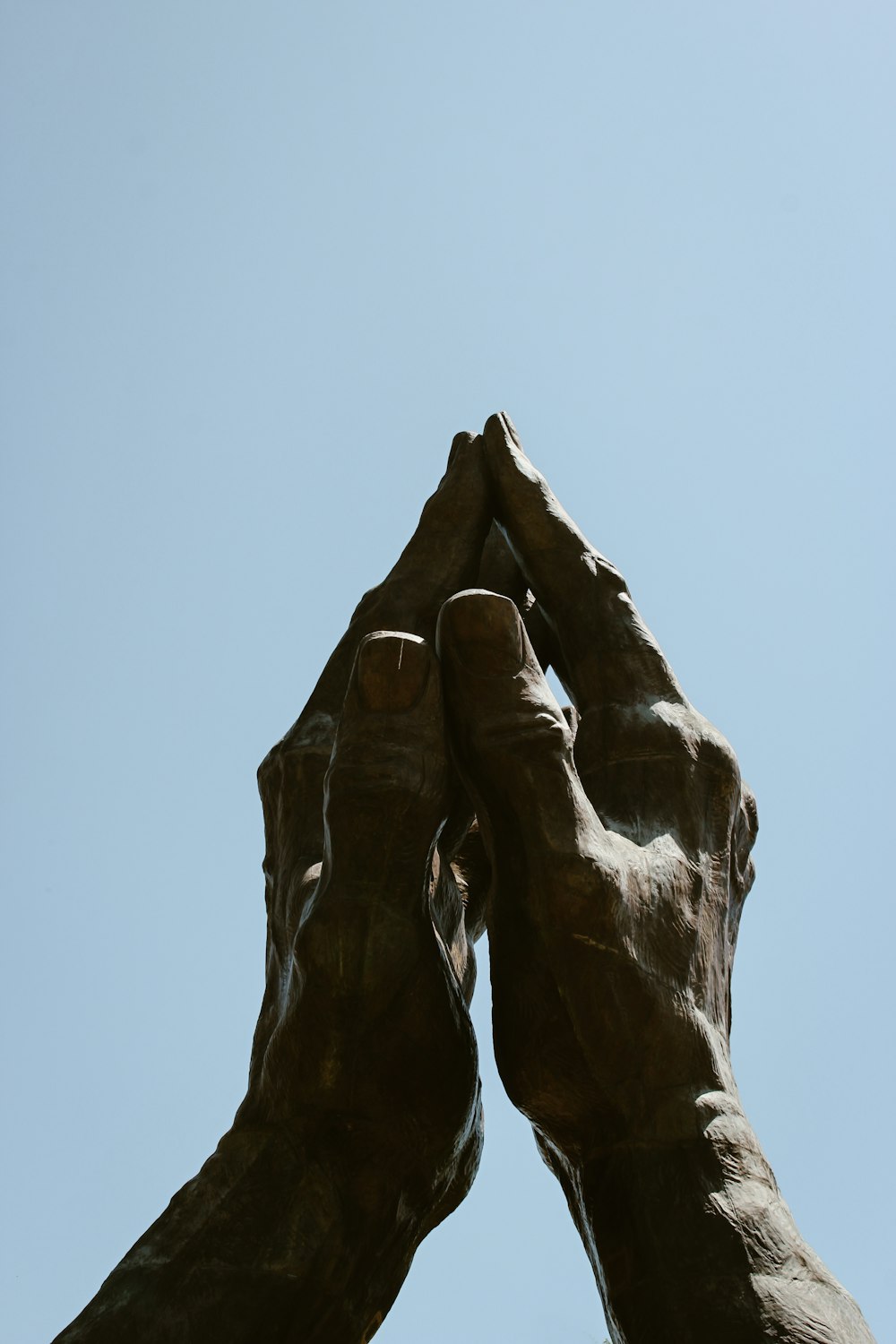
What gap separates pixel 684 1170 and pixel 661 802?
2.82 ft

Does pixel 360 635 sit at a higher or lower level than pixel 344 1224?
higher

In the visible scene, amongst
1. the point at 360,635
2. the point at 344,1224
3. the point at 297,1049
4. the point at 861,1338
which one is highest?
the point at 360,635

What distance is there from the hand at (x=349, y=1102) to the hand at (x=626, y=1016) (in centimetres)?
15

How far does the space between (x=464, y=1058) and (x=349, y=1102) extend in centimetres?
28

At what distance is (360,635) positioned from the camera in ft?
12.7

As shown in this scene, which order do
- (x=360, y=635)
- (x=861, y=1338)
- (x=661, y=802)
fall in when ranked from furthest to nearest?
(x=360, y=635)
(x=661, y=802)
(x=861, y=1338)

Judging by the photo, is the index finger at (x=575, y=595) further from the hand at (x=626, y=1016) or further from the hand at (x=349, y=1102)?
the hand at (x=349, y=1102)

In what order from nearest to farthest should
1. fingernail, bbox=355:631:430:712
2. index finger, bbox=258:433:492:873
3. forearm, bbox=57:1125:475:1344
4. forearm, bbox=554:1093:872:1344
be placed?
1. forearm, bbox=554:1093:872:1344
2. forearm, bbox=57:1125:475:1344
3. fingernail, bbox=355:631:430:712
4. index finger, bbox=258:433:492:873

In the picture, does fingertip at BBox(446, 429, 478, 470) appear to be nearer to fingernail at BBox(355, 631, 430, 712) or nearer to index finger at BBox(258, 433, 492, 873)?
index finger at BBox(258, 433, 492, 873)

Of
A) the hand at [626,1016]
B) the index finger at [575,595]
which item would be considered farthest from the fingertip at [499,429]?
the hand at [626,1016]

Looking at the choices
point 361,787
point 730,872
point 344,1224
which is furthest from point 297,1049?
point 730,872

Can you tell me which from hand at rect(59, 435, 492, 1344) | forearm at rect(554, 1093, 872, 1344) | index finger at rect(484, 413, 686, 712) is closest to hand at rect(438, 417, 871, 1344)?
forearm at rect(554, 1093, 872, 1344)

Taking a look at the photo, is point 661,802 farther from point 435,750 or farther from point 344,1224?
point 344,1224

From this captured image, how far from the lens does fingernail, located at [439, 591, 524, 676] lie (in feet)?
10.2
